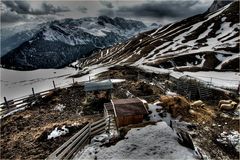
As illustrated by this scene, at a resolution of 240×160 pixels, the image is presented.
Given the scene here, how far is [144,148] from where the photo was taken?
44.9 feet

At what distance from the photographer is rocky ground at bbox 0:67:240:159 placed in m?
19.2

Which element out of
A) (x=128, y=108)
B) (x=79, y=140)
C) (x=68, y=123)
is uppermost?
(x=128, y=108)

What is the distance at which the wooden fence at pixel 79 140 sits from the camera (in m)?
13.5

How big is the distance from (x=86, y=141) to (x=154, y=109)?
309 inches

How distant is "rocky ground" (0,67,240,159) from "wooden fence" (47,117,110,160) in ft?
13.1

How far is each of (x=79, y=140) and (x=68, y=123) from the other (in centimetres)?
819

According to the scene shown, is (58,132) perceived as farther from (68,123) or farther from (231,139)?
(231,139)

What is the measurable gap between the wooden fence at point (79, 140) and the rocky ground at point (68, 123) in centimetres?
400

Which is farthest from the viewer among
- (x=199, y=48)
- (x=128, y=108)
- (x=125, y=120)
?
(x=199, y=48)

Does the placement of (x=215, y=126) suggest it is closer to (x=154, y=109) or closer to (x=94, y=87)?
(x=154, y=109)

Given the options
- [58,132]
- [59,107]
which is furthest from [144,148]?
[59,107]

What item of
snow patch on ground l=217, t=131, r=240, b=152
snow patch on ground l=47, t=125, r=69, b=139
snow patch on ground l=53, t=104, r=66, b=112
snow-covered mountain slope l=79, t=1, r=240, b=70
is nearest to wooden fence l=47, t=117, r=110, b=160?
snow patch on ground l=47, t=125, r=69, b=139

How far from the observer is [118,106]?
63.2ft

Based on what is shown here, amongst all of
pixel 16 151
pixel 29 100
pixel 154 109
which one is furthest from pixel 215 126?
pixel 29 100
